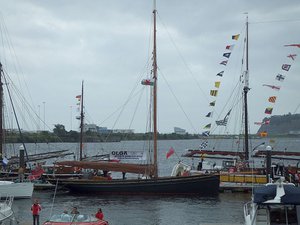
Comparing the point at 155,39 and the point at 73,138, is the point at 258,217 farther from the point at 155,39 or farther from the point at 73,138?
the point at 73,138

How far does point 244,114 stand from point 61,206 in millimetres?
22860

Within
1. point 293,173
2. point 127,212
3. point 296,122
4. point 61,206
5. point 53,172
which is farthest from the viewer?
point 296,122

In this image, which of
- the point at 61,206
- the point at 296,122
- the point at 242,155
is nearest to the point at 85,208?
the point at 61,206

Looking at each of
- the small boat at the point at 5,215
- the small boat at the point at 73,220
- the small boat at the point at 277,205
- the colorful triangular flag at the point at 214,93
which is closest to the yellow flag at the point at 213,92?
the colorful triangular flag at the point at 214,93

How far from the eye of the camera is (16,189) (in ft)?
137

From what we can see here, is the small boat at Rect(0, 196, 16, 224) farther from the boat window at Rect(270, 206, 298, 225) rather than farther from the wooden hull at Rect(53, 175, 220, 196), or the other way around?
the wooden hull at Rect(53, 175, 220, 196)

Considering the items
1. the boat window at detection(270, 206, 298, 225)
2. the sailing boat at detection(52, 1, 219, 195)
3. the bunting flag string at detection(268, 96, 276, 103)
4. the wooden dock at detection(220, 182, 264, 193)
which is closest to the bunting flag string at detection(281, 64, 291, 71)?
the bunting flag string at detection(268, 96, 276, 103)

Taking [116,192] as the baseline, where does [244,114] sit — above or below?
above

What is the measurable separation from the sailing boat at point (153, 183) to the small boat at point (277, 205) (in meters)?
22.5

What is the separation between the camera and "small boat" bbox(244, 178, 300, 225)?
63.6 feet

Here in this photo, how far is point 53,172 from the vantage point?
50.9 metres

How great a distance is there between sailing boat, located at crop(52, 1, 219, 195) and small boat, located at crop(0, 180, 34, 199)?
407 centimetres

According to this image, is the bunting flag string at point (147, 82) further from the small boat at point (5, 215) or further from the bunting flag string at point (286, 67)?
the small boat at point (5, 215)

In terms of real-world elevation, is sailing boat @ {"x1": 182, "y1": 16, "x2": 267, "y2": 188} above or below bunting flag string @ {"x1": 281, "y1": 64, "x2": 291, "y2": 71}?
below
